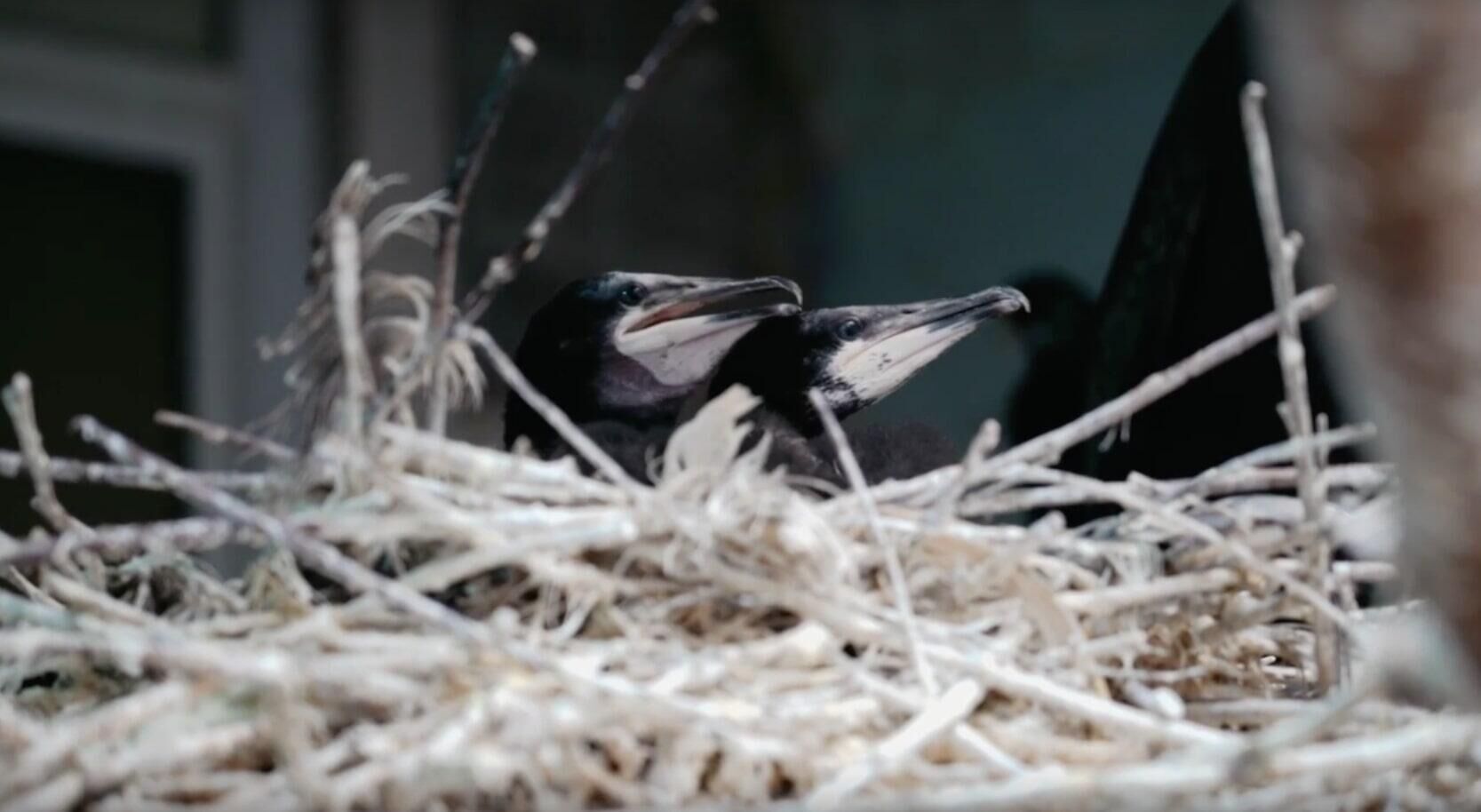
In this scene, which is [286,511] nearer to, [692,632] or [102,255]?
[692,632]

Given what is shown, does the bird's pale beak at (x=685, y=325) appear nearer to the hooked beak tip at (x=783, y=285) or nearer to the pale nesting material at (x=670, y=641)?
the hooked beak tip at (x=783, y=285)

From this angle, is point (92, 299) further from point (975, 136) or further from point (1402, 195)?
point (1402, 195)

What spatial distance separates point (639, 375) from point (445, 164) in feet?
4.23

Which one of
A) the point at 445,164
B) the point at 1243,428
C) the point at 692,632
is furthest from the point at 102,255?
the point at 692,632

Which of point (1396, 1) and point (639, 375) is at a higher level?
point (1396, 1)

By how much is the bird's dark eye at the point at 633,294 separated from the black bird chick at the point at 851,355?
0.39ft

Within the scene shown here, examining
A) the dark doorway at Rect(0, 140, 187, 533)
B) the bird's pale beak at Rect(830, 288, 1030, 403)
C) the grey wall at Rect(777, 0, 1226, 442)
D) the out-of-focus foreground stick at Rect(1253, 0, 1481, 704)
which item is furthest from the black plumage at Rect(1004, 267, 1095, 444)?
the out-of-focus foreground stick at Rect(1253, 0, 1481, 704)

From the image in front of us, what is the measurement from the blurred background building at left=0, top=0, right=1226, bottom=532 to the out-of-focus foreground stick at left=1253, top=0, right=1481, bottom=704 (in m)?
1.77

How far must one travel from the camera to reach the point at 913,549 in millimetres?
1025

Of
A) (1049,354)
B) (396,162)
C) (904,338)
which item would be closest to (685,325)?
(904,338)

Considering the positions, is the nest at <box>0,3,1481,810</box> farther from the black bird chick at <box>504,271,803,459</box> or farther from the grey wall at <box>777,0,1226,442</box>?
the grey wall at <box>777,0,1226,442</box>

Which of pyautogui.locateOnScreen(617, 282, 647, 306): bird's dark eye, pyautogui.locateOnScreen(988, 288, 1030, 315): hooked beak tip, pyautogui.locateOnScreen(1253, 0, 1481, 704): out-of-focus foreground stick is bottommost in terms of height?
pyautogui.locateOnScreen(617, 282, 647, 306): bird's dark eye

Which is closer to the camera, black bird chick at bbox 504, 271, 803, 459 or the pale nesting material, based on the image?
the pale nesting material

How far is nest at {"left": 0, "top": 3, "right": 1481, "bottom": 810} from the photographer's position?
85cm
